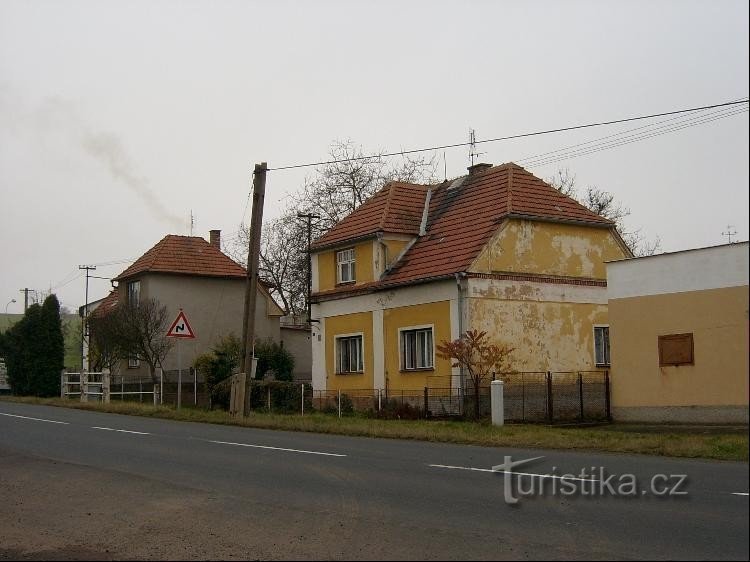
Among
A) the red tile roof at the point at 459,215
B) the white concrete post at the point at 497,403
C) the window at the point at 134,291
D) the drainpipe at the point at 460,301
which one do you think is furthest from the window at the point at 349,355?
the window at the point at 134,291

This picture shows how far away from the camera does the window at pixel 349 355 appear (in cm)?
3334

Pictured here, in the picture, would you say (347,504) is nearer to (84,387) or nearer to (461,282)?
(461,282)

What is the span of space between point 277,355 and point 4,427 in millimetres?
20320

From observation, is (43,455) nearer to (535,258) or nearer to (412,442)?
(412,442)

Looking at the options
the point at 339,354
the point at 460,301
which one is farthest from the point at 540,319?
the point at 339,354

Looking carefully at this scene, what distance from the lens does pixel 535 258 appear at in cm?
3072

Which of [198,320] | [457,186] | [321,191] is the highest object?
[321,191]

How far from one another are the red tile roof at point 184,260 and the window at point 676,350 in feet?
153

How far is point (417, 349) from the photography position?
30859 mm

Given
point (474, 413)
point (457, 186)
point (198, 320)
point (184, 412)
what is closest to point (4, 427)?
point (184, 412)

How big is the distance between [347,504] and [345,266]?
24.5 m

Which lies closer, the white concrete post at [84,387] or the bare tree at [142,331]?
the white concrete post at [84,387]

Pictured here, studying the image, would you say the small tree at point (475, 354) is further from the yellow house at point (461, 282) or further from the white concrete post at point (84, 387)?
the white concrete post at point (84, 387)

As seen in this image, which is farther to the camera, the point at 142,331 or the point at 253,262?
the point at 142,331
